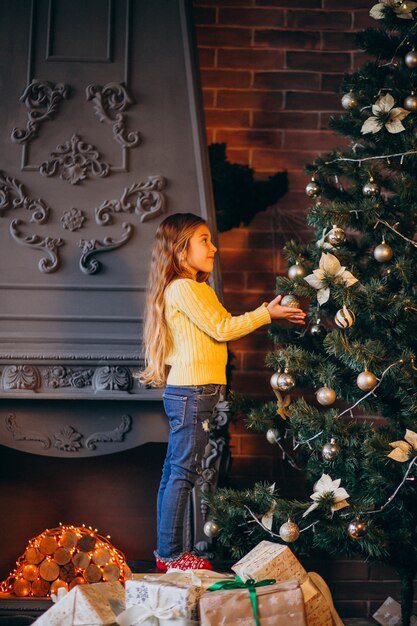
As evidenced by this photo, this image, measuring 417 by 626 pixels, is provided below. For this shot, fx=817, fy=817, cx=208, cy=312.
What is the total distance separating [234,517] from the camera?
265 centimetres

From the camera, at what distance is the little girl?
2.69m

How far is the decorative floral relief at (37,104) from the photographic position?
306cm

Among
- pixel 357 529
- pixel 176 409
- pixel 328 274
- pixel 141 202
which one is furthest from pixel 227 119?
pixel 357 529

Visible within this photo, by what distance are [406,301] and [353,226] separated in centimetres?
32

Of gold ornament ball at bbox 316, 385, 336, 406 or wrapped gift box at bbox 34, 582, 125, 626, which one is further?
gold ornament ball at bbox 316, 385, 336, 406

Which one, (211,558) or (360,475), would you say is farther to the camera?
(211,558)

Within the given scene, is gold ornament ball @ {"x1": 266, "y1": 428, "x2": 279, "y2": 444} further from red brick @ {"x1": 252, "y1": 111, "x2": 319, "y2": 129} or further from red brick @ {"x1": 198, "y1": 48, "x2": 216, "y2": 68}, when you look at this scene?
red brick @ {"x1": 198, "y1": 48, "x2": 216, "y2": 68}

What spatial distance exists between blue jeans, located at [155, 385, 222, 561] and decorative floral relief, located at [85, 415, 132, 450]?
0.82 feet

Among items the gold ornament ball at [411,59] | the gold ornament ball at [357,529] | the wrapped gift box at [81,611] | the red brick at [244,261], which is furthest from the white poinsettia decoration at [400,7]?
the wrapped gift box at [81,611]

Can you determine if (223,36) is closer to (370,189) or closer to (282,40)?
(282,40)

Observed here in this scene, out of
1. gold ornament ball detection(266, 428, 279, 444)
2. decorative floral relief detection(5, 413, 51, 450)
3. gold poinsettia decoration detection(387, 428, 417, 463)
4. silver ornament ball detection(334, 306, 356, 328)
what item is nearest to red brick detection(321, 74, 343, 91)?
silver ornament ball detection(334, 306, 356, 328)

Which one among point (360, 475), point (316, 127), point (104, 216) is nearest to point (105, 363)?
point (104, 216)

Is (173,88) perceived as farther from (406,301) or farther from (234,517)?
(234,517)

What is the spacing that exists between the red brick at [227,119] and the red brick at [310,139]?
20 cm
